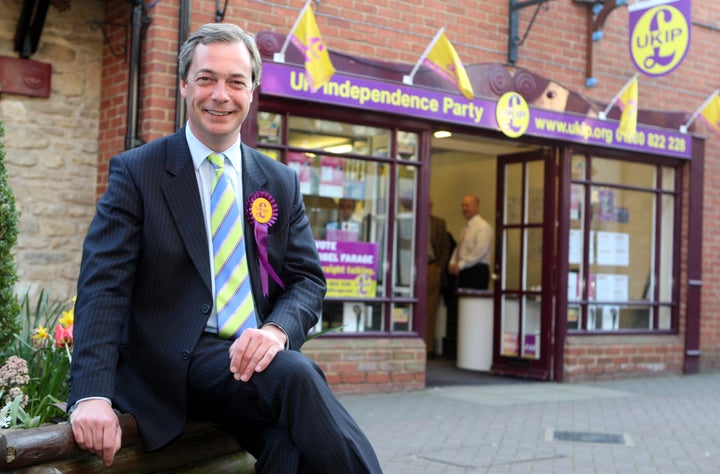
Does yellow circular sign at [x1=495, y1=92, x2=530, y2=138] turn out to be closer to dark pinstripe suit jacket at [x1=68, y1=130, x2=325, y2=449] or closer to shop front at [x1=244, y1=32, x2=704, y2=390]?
shop front at [x1=244, y1=32, x2=704, y2=390]

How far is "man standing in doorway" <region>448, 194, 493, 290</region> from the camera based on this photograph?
11320 millimetres

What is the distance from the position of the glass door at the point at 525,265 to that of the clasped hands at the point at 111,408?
25.7ft

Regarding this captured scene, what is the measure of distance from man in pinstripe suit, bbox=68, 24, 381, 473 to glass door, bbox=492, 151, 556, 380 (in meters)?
7.50

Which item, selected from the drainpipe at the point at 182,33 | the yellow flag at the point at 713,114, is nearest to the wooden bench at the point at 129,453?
the drainpipe at the point at 182,33

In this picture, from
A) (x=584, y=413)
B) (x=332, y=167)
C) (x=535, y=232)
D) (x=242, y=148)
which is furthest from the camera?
(x=535, y=232)

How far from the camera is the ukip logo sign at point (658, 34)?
956 cm

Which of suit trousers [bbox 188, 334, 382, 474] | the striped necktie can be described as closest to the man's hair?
the striped necktie

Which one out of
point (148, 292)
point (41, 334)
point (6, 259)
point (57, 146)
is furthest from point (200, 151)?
point (57, 146)

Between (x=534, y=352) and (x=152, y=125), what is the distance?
4969 mm

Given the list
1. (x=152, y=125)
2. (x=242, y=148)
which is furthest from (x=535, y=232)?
(x=242, y=148)

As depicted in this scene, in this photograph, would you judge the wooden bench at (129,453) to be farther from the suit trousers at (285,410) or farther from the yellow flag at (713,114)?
the yellow flag at (713,114)

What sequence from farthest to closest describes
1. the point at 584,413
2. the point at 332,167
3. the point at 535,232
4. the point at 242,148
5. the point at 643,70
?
the point at 535,232 → the point at 643,70 → the point at 332,167 → the point at 584,413 → the point at 242,148

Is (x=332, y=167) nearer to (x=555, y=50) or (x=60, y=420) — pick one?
(x=555, y=50)

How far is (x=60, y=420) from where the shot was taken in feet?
10.8
